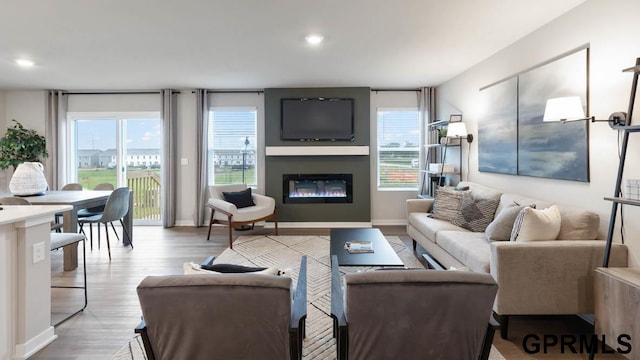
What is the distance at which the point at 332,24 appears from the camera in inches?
120

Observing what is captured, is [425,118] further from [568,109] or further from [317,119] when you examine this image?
[568,109]

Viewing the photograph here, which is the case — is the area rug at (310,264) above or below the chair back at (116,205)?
below

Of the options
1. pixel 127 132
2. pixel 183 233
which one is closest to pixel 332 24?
pixel 183 233

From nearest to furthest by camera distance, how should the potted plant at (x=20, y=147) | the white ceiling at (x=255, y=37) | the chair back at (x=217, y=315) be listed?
the chair back at (x=217, y=315) → the white ceiling at (x=255, y=37) → the potted plant at (x=20, y=147)

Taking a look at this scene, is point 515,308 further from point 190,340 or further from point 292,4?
point 292,4

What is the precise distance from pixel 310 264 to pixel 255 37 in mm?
2555

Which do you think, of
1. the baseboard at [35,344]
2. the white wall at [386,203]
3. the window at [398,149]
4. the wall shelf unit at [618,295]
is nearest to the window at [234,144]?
the white wall at [386,203]

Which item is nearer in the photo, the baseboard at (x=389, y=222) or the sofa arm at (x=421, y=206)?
the sofa arm at (x=421, y=206)

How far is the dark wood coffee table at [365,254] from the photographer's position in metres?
2.66

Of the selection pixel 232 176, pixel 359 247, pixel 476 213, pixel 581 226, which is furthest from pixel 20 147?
pixel 581 226

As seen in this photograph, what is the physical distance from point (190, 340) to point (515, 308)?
2050 mm

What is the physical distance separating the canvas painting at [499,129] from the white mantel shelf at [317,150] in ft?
6.67

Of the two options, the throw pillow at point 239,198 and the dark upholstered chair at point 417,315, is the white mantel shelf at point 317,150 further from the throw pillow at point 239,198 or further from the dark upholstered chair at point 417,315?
the dark upholstered chair at point 417,315

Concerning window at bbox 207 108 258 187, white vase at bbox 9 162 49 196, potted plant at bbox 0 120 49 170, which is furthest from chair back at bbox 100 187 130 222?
potted plant at bbox 0 120 49 170
